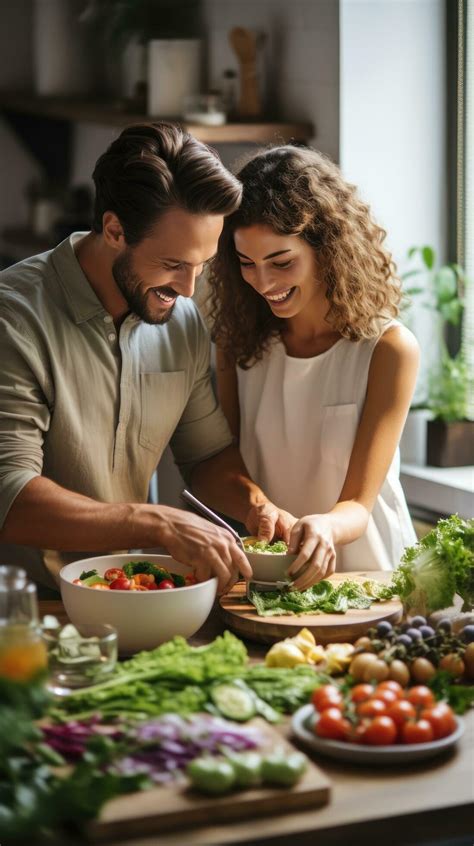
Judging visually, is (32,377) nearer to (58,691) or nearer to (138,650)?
(138,650)

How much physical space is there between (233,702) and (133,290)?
966 mm

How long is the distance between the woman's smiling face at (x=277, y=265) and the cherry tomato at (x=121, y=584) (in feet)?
2.70

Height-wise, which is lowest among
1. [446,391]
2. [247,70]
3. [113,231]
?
[446,391]

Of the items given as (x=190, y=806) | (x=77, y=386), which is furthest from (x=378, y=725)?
(x=77, y=386)

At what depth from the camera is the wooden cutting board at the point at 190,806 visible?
3.80ft

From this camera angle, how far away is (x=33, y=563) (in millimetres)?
2223

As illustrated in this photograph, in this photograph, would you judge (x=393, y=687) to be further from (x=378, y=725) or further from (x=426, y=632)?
(x=426, y=632)

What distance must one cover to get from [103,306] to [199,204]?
0.95ft

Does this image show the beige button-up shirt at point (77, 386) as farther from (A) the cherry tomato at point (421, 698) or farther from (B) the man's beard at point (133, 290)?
(A) the cherry tomato at point (421, 698)

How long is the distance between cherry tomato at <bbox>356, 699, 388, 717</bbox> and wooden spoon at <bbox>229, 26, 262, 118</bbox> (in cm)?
273

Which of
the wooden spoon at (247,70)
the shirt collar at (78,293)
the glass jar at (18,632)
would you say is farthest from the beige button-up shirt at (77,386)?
the wooden spoon at (247,70)

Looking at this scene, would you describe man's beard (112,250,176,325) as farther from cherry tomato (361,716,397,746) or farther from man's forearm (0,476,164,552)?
cherry tomato (361,716,397,746)

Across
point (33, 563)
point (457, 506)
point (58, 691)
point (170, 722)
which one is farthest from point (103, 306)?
point (457, 506)

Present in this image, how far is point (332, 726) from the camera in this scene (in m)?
1.33
